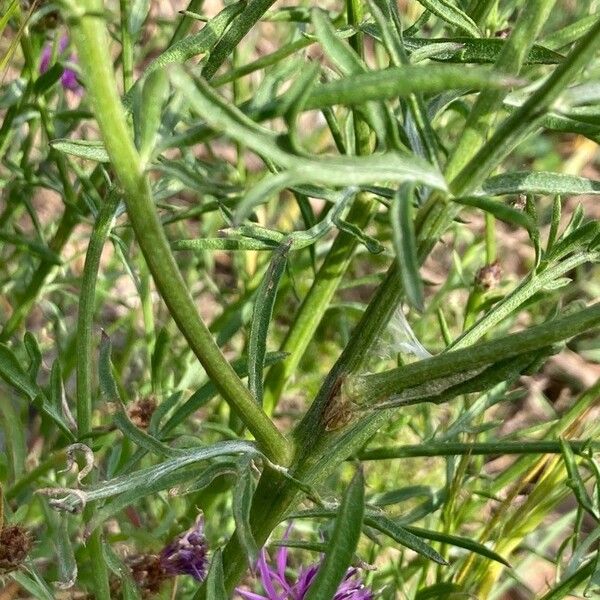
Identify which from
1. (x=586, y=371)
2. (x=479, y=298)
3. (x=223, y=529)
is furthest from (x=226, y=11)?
(x=586, y=371)

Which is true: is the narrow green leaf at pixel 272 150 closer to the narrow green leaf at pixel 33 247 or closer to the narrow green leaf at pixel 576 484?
the narrow green leaf at pixel 576 484

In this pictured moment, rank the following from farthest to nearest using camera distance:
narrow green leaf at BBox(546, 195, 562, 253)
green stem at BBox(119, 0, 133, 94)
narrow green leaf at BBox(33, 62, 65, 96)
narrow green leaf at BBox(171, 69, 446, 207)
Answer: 1. narrow green leaf at BBox(33, 62, 65, 96)
2. green stem at BBox(119, 0, 133, 94)
3. narrow green leaf at BBox(546, 195, 562, 253)
4. narrow green leaf at BBox(171, 69, 446, 207)

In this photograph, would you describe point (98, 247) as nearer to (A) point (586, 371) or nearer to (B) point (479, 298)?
(B) point (479, 298)

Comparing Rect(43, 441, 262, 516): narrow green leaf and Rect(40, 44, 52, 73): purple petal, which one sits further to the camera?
Rect(40, 44, 52, 73): purple petal

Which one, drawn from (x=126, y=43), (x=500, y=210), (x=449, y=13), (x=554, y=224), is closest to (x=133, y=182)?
(x=500, y=210)

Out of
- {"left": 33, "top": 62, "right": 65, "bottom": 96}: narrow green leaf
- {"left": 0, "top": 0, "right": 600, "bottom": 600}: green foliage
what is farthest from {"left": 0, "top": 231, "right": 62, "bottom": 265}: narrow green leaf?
{"left": 33, "top": 62, "right": 65, "bottom": 96}: narrow green leaf

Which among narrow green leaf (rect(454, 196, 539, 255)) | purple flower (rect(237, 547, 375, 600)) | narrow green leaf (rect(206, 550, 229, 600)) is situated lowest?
purple flower (rect(237, 547, 375, 600))

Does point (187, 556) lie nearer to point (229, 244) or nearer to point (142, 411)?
point (142, 411)

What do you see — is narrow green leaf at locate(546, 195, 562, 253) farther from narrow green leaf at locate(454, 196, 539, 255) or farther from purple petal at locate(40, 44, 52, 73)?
purple petal at locate(40, 44, 52, 73)
